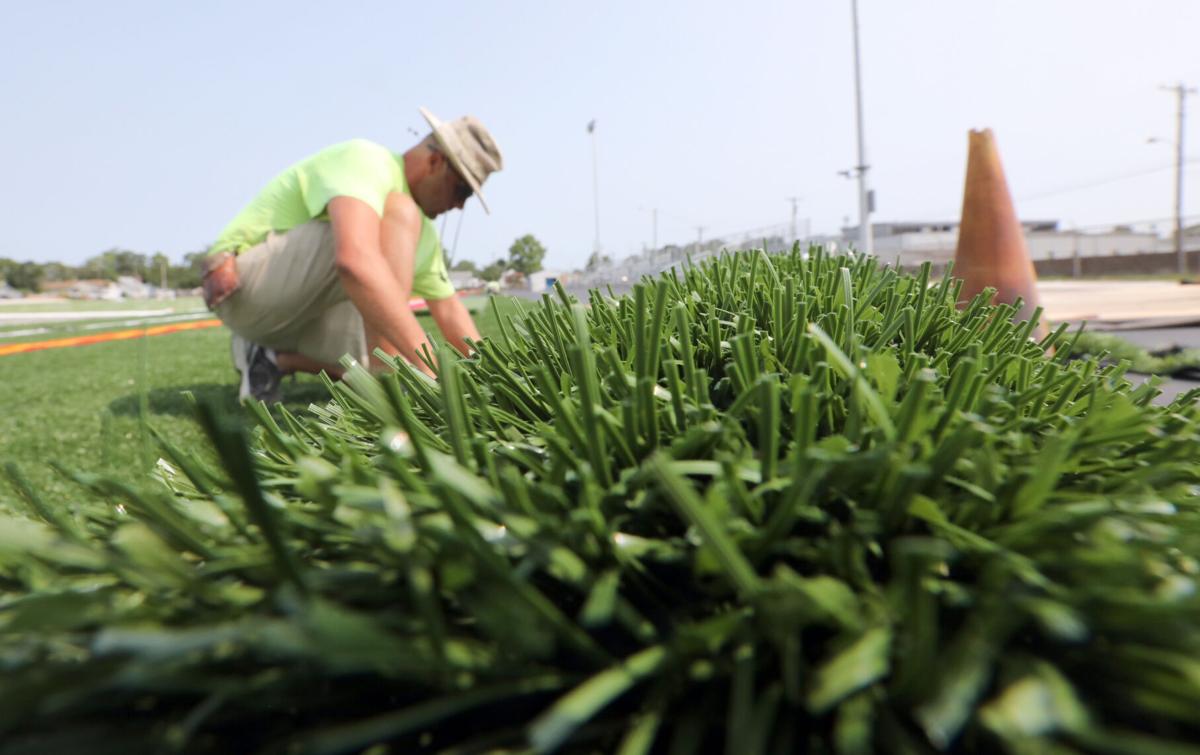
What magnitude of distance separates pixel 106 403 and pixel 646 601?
18.5 ft

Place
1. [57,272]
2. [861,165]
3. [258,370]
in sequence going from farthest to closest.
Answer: [57,272], [861,165], [258,370]

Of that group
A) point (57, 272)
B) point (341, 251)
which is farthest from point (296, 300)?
point (57, 272)

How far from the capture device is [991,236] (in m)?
2.94

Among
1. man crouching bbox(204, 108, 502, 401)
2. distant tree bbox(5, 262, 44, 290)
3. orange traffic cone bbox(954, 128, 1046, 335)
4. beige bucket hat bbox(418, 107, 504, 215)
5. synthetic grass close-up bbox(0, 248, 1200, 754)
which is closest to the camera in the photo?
synthetic grass close-up bbox(0, 248, 1200, 754)

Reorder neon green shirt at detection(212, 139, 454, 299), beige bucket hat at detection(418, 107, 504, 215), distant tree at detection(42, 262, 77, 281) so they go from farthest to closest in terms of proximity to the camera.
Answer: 1. distant tree at detection(42, 262, 77, 281)
2. beige bucket hat at detection(418, 107, 504, 215)
3. neon green shirt at detection(212, 139, 454, 299)

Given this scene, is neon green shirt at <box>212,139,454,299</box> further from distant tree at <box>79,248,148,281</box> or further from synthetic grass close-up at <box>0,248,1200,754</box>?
distant tree at <box>79,248,148,281</box>

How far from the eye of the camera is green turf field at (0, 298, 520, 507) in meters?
1.02

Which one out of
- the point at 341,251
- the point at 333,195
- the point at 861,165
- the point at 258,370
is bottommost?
the point at 258,370

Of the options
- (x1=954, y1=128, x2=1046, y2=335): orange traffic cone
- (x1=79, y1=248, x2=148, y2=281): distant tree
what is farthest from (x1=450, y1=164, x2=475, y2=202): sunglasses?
(x1=79, y1=248, x2=148, y2=281): distant tree

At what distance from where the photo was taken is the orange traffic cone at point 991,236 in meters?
2.89

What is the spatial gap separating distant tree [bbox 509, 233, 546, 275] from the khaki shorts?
47.1 meters

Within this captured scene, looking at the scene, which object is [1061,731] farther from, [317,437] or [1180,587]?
[317,437]

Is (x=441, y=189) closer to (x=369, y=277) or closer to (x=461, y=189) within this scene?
(x=461, y=189)

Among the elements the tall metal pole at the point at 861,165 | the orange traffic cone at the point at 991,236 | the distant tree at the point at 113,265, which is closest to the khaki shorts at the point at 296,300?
the orange traffic cone at the point at 991,236
